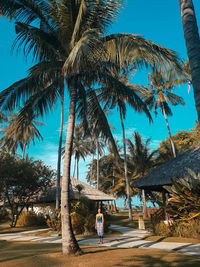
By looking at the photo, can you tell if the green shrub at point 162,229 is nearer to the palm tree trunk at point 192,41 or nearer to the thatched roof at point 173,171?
the thatched roof at point 173,171

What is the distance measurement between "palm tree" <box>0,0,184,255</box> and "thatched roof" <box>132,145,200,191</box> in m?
4.50

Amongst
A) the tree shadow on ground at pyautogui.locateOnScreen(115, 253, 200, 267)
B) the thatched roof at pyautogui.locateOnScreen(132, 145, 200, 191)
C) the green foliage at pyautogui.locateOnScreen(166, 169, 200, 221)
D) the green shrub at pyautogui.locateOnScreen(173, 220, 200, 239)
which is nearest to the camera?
the tree shadow on ground at pyautogui.locateOnScreen(115, 253, 200, 267)

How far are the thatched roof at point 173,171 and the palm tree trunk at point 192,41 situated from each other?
8.52m

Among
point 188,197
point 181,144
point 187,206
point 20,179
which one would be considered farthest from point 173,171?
point 181,144

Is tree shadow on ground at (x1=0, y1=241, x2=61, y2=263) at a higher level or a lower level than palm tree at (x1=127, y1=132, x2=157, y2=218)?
lower

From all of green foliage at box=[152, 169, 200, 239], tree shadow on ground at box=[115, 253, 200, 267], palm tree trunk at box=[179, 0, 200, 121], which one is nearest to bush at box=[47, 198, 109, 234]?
green foliage at box=[152, 169, 200, 239]

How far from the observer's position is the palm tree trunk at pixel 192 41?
3.79 metres

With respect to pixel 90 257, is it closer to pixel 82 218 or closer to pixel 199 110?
pixel 199 110

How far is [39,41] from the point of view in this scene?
8.35 meters

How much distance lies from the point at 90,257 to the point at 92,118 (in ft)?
19.0

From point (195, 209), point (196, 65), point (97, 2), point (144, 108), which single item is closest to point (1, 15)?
point (97, 2)

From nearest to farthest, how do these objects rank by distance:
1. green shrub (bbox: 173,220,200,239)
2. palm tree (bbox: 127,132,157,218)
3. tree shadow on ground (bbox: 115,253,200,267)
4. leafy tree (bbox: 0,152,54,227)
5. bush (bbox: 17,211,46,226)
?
tree shadow on ground (bbox: 115,253,200,267), green shrub (bbox: 173,220,200,239), leafy tree (bbox: 0,152,54,227), bush (bbox: 17,211,46,226), palm tree (bbox: 127,132,157,218)

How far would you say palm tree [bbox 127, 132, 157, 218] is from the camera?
91.0ft

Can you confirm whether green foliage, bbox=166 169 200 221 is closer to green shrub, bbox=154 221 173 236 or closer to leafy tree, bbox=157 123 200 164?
green shrub, bbox=154 221 173 236
